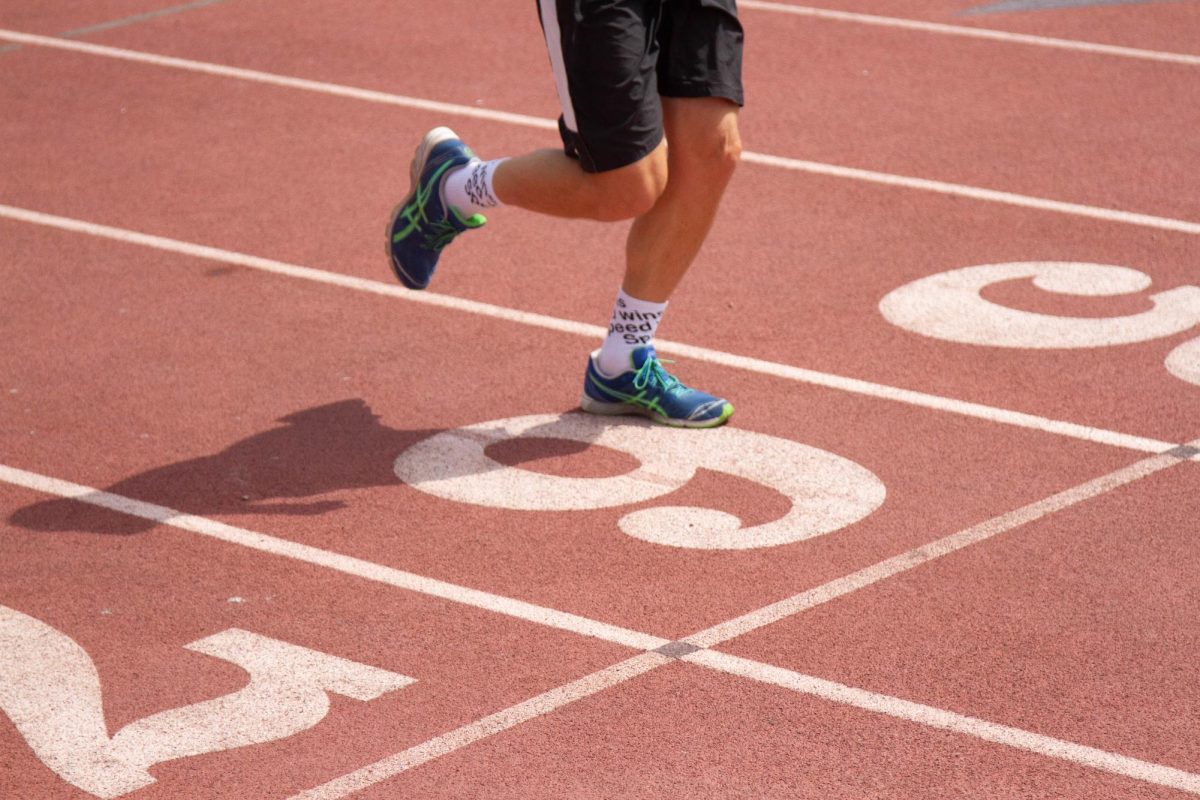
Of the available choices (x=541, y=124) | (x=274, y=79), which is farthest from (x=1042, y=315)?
(x=274, y=79)

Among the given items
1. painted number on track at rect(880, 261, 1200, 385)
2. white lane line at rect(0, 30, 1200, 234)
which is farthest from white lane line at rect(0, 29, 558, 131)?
painted number on track at rect(880, 261, 1200, 385)

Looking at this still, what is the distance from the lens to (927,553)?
4.89 m

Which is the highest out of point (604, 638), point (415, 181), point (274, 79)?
point (415, 181)

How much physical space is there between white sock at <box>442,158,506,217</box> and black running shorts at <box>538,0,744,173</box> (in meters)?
0.36

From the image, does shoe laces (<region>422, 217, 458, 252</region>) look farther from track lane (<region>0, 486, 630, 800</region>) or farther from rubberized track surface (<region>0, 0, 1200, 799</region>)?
track lane (<region>0, 486, 630, 800</region>)

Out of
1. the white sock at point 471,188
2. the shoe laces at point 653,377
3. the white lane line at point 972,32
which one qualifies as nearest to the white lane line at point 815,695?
the shoe laces at point 653,377

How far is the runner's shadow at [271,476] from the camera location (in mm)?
5184

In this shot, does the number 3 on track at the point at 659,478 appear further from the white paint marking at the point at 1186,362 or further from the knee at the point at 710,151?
the white paint marking at the point at 1186,362

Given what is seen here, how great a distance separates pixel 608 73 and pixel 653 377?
1024mm

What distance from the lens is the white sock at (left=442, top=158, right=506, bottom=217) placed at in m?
5.89

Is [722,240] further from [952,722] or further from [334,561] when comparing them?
[952,722]

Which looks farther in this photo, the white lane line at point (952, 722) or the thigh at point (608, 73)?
the thigh at point (608, 73)

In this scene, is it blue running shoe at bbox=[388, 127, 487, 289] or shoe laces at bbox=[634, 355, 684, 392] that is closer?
shoe laces at bbox=[634, 355, 684, 392]

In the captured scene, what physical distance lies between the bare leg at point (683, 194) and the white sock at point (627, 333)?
3 cm
